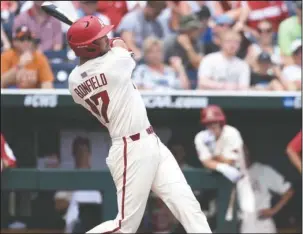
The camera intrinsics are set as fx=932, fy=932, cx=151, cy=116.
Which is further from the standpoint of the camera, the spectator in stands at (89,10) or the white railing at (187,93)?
the spectator in stands at (89,10)

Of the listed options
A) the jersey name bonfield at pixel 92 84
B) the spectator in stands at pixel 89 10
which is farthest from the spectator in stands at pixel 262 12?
the jersey name bonfield at pixel 92 84

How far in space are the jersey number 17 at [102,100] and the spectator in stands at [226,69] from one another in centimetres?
273

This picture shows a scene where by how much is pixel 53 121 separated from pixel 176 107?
1.40m

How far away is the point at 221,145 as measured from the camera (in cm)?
845

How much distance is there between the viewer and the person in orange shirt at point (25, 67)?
346 inches

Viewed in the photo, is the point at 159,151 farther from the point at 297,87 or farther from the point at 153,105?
the point at 297,87

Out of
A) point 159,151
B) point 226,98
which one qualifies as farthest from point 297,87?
point 159,151

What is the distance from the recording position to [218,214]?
8211 mm

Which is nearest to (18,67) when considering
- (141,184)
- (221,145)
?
(221,145)

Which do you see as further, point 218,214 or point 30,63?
point 30,63

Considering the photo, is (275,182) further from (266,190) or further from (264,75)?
(264,75)

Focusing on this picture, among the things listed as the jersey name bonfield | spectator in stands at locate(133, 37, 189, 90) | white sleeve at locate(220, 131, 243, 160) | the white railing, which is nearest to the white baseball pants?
the jersey name bonfield

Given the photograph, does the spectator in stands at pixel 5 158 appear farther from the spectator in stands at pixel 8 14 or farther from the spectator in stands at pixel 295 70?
the spectator in stands at pixel 295 70

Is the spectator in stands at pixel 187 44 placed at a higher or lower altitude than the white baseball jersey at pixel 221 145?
higher
